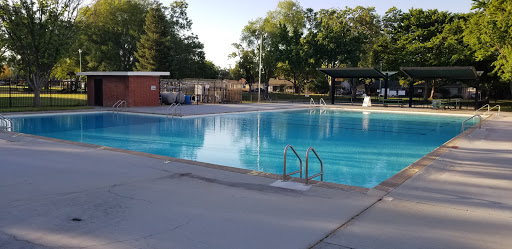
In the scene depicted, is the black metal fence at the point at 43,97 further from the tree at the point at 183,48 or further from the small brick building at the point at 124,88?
the tree at the point at 183,48

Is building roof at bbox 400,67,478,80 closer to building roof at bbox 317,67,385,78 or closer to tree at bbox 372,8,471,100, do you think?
tree at bbox 372,8,471,100

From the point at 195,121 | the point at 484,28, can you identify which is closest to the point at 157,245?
the point at 195,121

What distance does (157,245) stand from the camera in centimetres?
451

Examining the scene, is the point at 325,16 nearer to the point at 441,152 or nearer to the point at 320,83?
the point at 320,83

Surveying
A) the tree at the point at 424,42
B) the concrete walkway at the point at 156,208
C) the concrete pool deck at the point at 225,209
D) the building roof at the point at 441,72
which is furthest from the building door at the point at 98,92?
the tree at the point at 424,42

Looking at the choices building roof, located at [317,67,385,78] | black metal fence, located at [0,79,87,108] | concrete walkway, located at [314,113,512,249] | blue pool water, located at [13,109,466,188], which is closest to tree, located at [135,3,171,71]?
black metal fence, located at [0,79,87,108]

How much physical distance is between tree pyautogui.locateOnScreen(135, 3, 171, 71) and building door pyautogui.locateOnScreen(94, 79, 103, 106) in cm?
2349

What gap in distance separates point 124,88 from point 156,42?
25.9 metres

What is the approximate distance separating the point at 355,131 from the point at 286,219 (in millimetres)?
15008

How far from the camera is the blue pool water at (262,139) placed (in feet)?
38.1

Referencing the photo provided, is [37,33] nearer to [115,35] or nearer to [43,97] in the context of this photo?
[43,97]

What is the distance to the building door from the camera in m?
30.1

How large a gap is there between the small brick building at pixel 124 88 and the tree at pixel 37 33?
333 cm

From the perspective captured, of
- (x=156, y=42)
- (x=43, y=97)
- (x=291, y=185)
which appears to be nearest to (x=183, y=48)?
(x=156, y=42)
